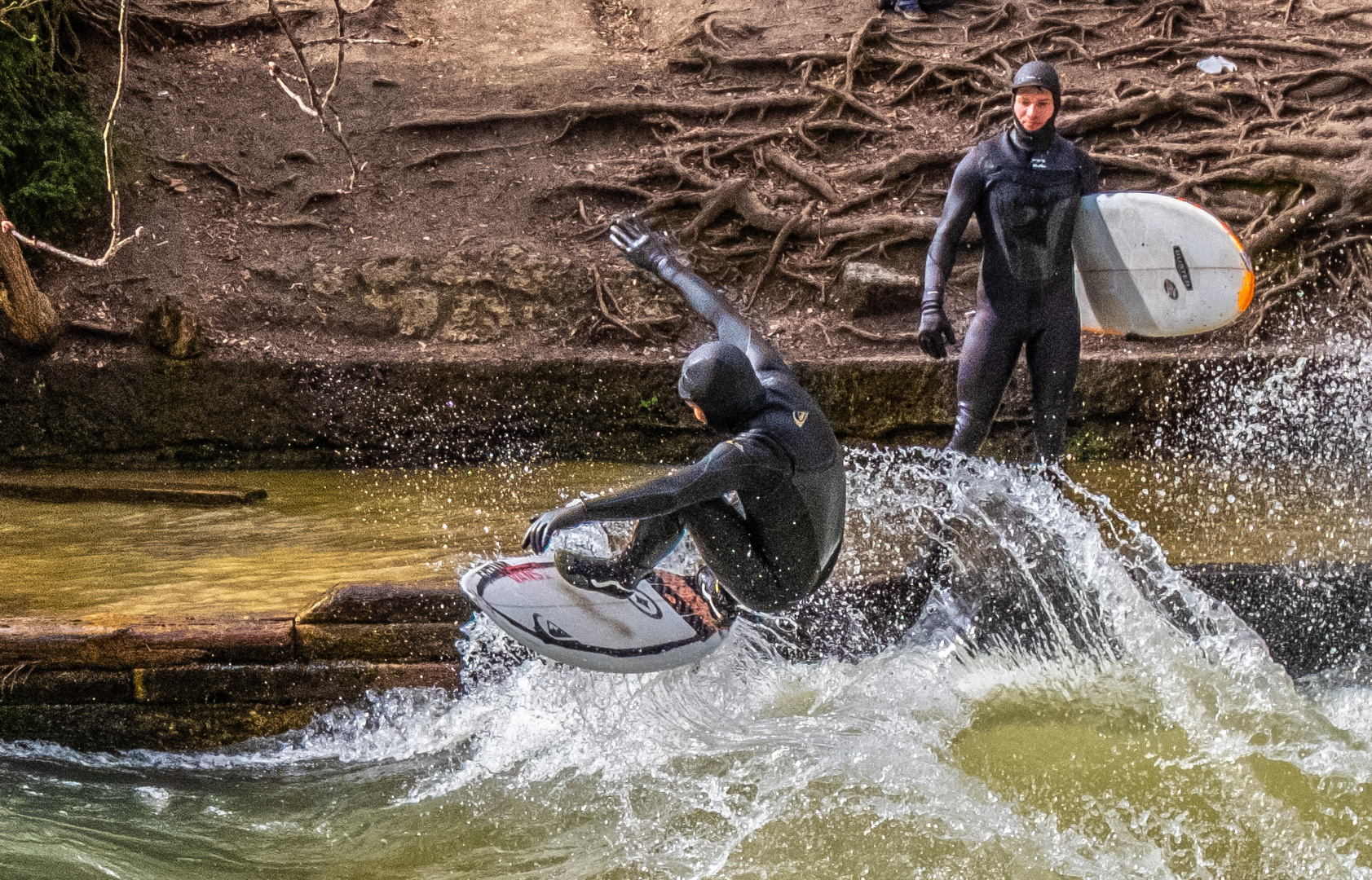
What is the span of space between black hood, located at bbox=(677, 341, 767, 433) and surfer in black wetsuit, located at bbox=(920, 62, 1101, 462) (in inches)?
50.7

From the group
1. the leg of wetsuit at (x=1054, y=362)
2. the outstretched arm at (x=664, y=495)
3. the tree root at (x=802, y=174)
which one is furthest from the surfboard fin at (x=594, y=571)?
the tree root at (x=802, y=174)

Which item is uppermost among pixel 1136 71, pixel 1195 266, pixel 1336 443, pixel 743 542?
pixel 1136 71

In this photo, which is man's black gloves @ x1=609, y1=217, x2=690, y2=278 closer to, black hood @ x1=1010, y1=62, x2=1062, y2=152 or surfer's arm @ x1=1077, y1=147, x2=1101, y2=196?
black hood @ x1=1010, y1=62, x2=1062, y2=152

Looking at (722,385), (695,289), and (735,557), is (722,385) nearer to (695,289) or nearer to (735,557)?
(735,557)

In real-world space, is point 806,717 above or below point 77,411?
below

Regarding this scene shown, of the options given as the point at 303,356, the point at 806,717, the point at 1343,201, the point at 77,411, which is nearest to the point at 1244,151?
the point at 1343,201

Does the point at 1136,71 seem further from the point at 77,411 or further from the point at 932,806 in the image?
the point at 77,411

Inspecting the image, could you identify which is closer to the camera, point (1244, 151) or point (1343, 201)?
point (1343, 201)

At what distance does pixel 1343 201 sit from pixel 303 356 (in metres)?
6.97

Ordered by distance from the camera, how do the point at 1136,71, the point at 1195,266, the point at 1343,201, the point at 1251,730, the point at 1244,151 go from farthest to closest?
the point at 1136,71 → the point at 1244,151 → the point at 1343,201 → the point at 1195,266 → the point at 1251,730

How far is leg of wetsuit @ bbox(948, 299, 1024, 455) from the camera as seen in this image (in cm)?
477

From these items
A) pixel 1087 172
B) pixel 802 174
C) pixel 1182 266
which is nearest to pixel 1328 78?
pixel 802 174

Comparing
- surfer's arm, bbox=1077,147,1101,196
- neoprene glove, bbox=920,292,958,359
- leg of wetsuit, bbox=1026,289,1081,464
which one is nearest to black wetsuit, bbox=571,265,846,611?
neoprene glove, bbox=920,292,958,359

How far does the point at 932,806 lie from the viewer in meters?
3.83
